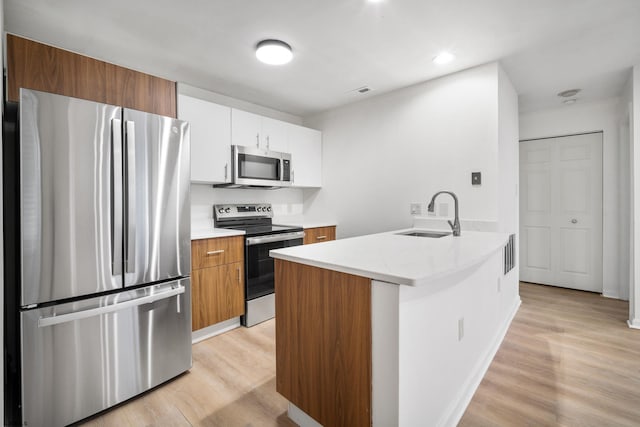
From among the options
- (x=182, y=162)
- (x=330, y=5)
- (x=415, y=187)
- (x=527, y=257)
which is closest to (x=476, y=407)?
(x=415, y=187)

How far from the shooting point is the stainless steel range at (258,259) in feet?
9.18

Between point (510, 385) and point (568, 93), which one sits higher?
point (568, 93)

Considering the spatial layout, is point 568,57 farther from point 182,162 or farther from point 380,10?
point 182,162

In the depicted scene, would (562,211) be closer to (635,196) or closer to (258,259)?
(635,196)

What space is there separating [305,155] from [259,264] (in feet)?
5.15

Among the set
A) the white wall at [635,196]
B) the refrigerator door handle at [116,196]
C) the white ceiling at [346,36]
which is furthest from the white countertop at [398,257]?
the white wall at [635,196]

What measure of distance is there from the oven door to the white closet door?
342 centimetres

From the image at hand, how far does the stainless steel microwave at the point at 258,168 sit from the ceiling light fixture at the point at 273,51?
3.20 feet

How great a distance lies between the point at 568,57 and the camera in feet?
8.17

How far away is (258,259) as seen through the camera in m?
Answer: 2.87

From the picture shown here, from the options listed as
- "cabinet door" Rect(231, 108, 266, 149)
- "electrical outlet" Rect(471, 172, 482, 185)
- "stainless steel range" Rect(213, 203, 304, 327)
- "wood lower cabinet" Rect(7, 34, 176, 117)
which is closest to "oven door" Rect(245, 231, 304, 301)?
"stainless steel range" Rect(213, 203, 304, 327)

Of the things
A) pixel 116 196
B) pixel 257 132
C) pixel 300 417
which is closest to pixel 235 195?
pixel 257 132

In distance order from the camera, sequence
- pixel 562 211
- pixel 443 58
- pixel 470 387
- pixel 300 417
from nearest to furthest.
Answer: pixel 300 417 < pixel 470 387 < pixel 443 58 < pixel 562 211

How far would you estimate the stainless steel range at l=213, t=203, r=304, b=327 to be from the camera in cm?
280
